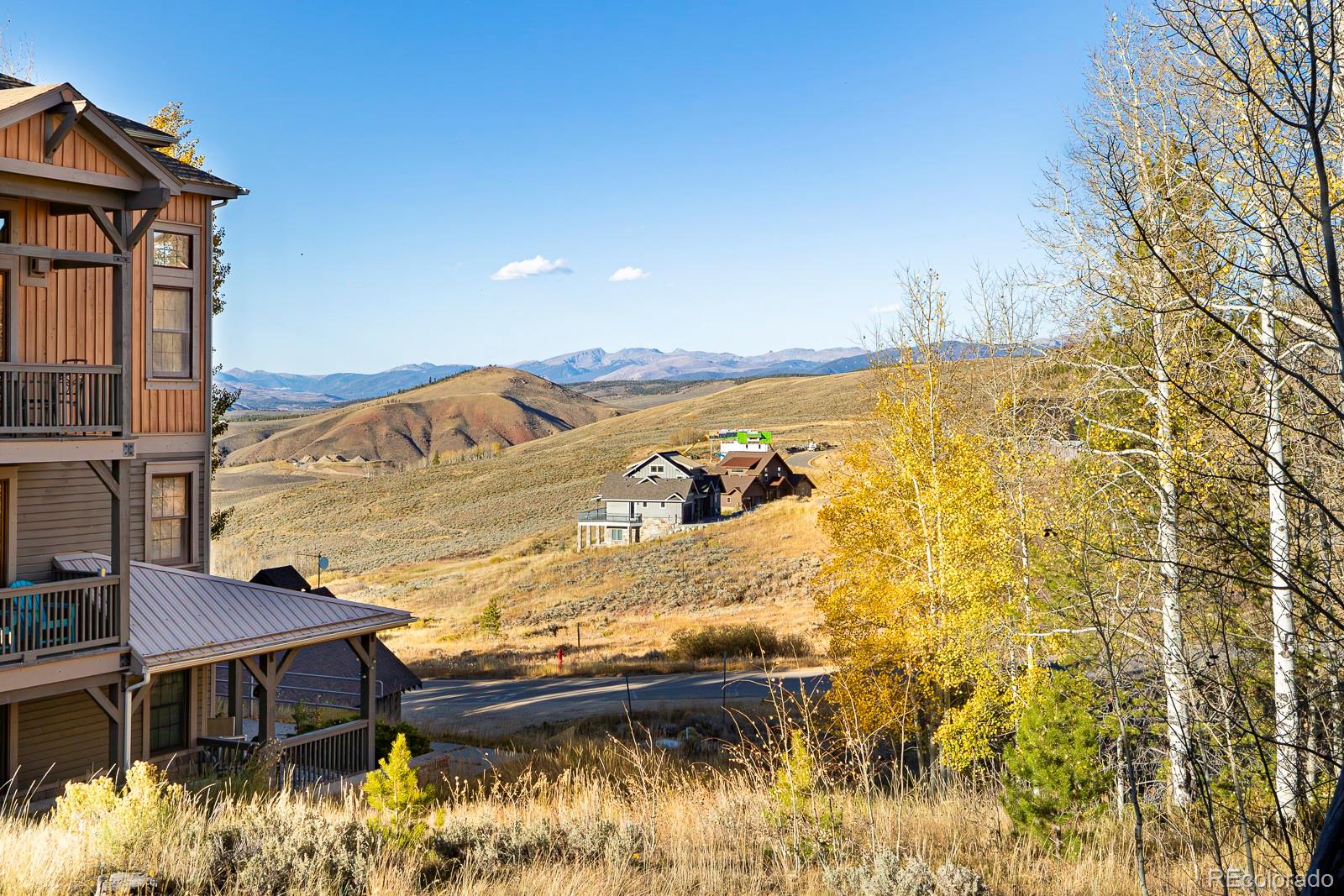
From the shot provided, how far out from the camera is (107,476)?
1241cm

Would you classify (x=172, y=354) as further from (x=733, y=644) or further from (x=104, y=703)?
(x=733, y=644)

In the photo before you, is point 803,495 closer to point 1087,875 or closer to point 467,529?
point 467,529

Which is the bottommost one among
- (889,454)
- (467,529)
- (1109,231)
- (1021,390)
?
(467,529)

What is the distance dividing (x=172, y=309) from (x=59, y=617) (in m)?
5.57

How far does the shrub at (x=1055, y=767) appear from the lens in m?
10.2

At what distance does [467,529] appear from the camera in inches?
3474

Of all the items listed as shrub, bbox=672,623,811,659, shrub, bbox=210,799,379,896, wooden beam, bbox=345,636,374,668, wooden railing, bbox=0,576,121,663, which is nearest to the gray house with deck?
shrub, bbox=672,623,811,659

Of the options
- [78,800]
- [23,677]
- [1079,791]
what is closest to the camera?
[78,800]

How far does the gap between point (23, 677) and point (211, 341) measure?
20.8ft

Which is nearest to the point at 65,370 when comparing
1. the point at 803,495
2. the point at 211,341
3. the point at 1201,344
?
the point at 211,341

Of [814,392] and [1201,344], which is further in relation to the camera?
[814,392]

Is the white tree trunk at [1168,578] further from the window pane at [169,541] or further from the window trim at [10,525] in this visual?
the window pane at [169,541]

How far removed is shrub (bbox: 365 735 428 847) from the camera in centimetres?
696

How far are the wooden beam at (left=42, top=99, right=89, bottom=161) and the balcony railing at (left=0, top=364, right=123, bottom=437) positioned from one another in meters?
2.71
